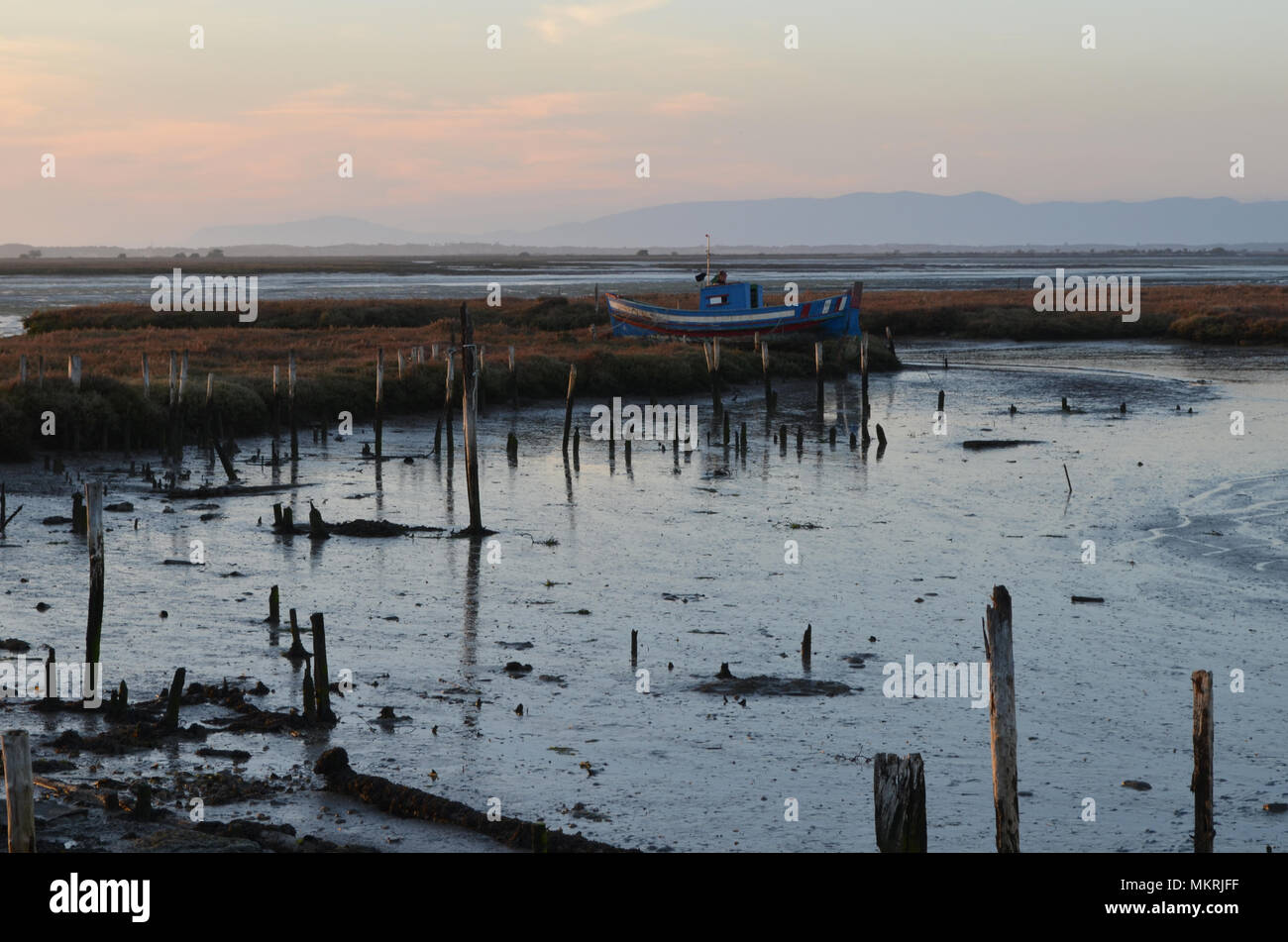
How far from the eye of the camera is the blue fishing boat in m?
53.4

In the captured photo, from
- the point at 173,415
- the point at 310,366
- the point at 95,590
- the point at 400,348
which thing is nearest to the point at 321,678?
the point at 95,590

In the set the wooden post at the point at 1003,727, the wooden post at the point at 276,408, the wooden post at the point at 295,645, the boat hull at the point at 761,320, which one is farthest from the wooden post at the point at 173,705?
the boat hull at the point at 761,320

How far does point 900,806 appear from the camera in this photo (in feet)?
29.6

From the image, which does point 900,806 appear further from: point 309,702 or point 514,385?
point 514,385

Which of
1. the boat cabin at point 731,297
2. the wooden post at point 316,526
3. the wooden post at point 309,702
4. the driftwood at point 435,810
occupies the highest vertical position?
the boat cabin at point 731,297

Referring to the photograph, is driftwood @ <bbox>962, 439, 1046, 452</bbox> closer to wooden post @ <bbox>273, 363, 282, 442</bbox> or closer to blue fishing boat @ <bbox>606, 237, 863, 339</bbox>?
wooden post @ <bbox>273, 363, 282, 442</bbox>

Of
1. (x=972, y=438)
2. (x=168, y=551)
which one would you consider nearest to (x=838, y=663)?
(x=168, y=551)

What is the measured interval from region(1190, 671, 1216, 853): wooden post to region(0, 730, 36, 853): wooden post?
7771mm

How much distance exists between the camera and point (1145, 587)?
20250 millimetres

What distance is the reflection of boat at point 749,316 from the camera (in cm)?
5338

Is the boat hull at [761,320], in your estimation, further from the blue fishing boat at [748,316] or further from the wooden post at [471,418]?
the wooden post at [471,418]

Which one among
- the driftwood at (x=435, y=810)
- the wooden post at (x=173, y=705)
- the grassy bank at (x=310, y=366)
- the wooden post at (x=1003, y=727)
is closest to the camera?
the wooden post at (x=1003, y=727)

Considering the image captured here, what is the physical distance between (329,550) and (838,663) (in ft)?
31.7
